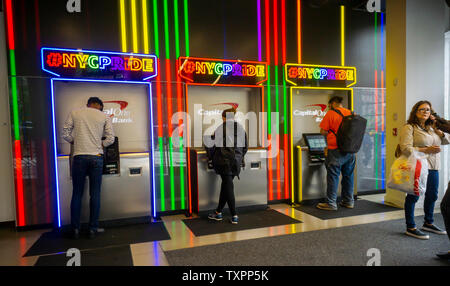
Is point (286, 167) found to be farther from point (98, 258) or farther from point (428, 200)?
point (98, 258)

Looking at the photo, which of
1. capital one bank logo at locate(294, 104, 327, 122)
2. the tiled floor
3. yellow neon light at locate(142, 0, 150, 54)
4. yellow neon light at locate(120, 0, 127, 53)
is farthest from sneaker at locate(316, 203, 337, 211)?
yellow neon light at locate(120, 0, 127, 53)

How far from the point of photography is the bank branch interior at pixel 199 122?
3.10 m

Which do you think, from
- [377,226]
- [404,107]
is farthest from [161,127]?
[404,107]

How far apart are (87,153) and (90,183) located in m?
0.37

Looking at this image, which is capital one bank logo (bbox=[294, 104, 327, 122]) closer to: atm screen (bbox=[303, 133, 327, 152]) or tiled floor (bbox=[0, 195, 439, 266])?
atm screen (bbox=[303, 133, 327, 152])

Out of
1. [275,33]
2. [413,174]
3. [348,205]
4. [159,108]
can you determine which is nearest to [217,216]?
[159,108]

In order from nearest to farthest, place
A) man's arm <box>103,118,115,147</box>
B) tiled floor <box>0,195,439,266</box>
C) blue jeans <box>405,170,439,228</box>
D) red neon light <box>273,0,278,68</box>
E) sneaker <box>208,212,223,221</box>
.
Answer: tiled floor <box>0,195,439,266</box>, blue jeans <box>405,170,439,228</box>, man's arm <box>103,118,115,147</box>, sneaker <box>208,212,223,221</box>, red neon light <box>273,0,278,68</box>

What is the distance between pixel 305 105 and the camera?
486 centimetres

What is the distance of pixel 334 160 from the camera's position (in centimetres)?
425

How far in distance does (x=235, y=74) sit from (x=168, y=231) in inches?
89.8

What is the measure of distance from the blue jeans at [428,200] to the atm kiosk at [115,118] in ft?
9.86

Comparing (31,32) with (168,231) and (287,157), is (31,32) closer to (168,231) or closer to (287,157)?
(168,231)

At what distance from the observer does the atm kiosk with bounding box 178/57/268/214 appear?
4035 mm

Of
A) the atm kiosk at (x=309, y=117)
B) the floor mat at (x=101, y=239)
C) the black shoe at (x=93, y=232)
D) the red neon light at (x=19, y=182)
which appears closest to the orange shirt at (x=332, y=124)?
the atm kiosk at (x=309, y=117)
